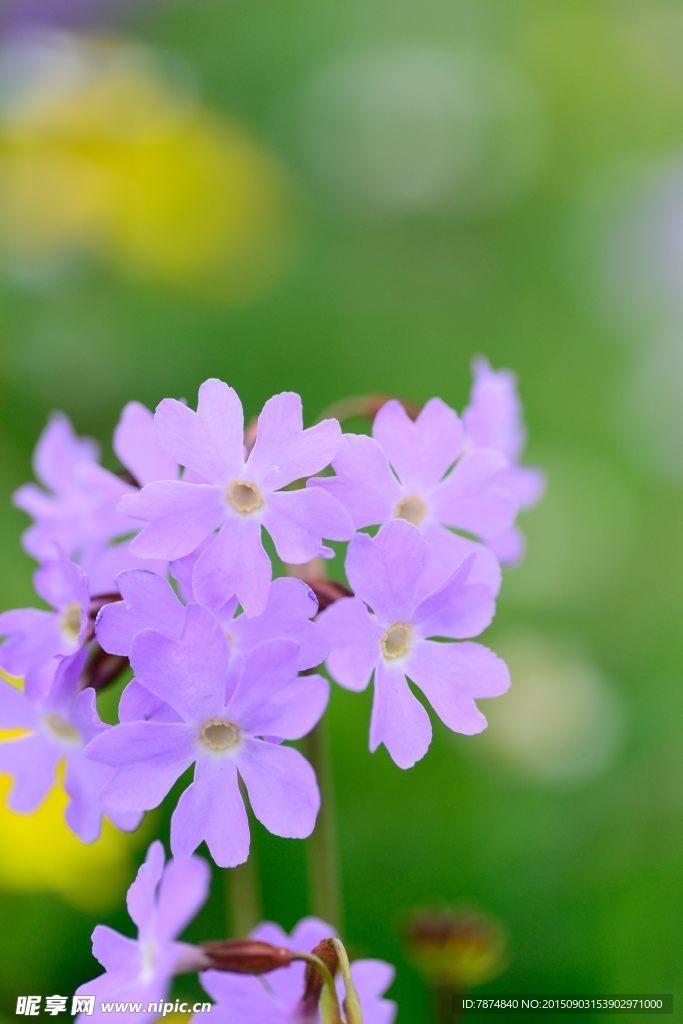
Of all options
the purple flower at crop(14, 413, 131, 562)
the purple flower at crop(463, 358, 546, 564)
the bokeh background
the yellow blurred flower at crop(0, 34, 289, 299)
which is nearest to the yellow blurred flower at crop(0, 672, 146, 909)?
the bokeh background

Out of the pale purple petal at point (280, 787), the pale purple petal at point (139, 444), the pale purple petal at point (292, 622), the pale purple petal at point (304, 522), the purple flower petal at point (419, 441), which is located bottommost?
the pale purple petal at point (280, 787)


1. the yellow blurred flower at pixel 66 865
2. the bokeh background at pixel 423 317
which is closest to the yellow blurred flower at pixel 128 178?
the bokeh background at pixel 423 317

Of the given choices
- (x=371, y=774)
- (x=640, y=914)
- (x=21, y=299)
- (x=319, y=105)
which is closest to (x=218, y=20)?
(x=319, y=105)

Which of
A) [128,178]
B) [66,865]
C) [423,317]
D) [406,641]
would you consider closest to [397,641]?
[406,641]

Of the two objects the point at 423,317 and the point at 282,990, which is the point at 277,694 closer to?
the point at 282,990

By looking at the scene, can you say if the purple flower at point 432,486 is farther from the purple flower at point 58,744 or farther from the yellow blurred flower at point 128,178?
the yellow blurred flower at point 128,178

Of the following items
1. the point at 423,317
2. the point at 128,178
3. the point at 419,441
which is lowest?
the point at 419,441
